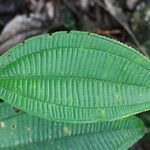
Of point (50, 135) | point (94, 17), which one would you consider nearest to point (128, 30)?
point (94, 17)

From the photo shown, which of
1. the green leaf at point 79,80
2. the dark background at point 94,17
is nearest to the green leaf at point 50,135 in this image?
the green leaf at point 79,80

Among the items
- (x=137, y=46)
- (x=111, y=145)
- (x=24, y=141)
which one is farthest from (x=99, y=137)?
(x=137, y=46)

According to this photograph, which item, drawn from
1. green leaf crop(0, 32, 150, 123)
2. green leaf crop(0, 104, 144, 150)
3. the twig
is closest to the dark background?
the twig

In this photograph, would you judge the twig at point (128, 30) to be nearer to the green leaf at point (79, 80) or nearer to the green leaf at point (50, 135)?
the green leaf at point (50, 135)

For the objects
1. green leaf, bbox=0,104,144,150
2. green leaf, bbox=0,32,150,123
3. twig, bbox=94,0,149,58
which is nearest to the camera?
green leaf, bbox=0,32,150,123

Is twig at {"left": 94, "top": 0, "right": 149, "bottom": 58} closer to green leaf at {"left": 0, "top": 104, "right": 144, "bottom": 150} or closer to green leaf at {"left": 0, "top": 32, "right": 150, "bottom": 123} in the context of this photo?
green leaf at {"left": 0, "top": 104, "right": 144, "bottom": 150}

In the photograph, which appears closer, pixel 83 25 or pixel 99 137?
pixel 99 137

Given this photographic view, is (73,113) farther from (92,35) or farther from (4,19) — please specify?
(4,19)
